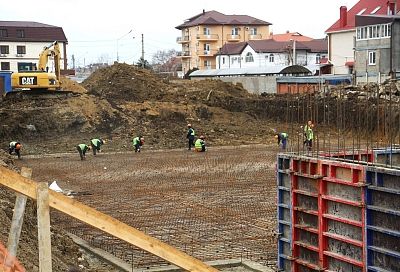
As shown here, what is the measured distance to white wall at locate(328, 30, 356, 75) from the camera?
48.7m

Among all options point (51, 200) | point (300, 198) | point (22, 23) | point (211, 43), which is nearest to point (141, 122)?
point (300, 198)

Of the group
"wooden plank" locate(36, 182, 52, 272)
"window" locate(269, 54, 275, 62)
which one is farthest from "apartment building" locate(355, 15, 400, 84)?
"wooden plank" locate(36, 182, 52, 272)

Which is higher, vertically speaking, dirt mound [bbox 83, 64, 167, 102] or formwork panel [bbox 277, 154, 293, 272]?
dirt mound [bbox 83, 64, 167, 102]

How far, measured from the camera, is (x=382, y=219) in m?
7.30

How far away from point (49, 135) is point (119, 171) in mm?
8300

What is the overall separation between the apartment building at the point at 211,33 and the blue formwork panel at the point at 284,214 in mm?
68558

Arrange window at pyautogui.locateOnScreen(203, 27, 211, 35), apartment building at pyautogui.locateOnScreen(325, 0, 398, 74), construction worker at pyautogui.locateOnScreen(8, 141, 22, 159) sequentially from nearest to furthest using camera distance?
construction worker at pyautogui.locateOnScreen(8, 141, 22, 159) < apartment building at pyautogui.locateOnScreen(325, 0, 398, 74) < window at pyautogui.locateOnScreen(203, 27, 211, 35)

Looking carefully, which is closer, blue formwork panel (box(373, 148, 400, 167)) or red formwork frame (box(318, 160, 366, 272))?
red formwork frame (box(318, 160, 366, 272))

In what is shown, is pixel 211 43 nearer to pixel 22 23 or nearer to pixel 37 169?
pixel 22 23

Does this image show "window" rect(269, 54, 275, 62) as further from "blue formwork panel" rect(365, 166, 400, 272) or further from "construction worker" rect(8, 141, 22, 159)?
"blue formwork panel" rect(365, 166, 400, 272)

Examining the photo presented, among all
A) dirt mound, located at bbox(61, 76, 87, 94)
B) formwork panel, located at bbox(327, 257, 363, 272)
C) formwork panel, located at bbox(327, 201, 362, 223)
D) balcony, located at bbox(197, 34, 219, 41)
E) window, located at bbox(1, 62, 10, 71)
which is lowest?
formwork panel, located at bbox(327, 257, 363, 272)

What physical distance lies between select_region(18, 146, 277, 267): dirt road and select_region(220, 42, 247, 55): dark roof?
44.2 metres

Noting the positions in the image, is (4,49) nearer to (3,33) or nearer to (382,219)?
(3,33)

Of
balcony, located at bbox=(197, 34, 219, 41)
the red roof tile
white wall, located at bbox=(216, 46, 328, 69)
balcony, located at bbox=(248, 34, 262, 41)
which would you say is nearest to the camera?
the red roof tile
